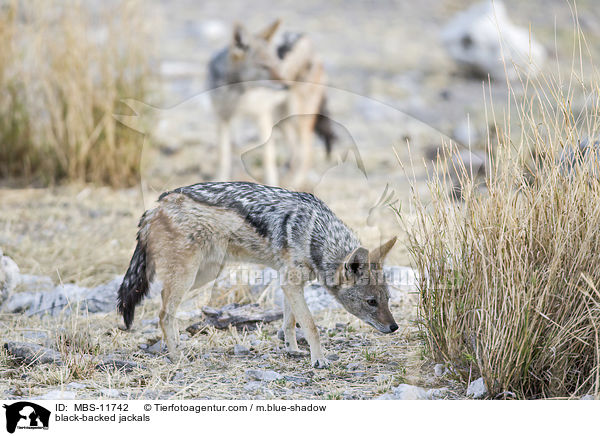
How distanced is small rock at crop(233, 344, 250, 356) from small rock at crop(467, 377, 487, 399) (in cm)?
135

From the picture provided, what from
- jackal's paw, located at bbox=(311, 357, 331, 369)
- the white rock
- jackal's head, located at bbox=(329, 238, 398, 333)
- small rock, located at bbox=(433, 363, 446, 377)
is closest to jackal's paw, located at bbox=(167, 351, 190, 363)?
jackal's paw, located at bbox=(311, 357, 331, 369)

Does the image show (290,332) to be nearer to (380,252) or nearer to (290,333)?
(290,333)

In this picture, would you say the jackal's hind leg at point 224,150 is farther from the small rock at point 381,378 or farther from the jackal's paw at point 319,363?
the small rock at point 381,378

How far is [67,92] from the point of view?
764cm

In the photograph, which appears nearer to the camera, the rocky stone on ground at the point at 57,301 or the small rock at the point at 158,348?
the small rock at the point at 158,348

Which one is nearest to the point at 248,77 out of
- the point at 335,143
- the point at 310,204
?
the point at 335,143

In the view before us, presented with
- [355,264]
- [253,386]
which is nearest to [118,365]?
[253,386]

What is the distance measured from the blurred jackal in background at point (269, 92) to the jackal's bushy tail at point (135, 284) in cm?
393

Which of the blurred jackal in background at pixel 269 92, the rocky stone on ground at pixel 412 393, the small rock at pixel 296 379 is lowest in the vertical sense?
the small rock at pixel 296 379

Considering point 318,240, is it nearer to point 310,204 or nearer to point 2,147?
point 310,204

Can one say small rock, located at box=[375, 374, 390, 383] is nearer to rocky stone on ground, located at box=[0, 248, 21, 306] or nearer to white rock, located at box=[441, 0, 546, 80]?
rocky stone on ground, located at box=[0, 248, 21, 306]

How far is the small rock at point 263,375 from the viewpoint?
3.82 m

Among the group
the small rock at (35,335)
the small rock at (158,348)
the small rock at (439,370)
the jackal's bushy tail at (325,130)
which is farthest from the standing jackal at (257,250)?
the jackal's bushy tail at (325,130)
